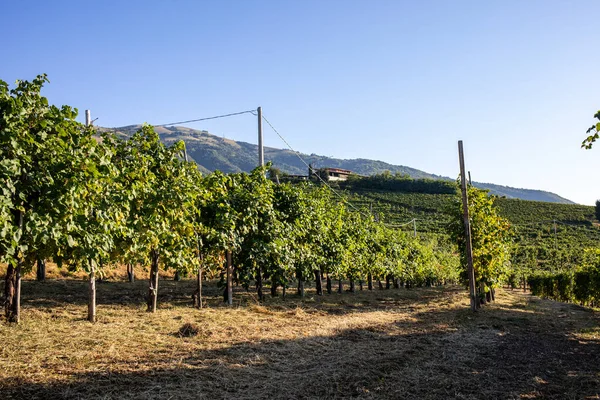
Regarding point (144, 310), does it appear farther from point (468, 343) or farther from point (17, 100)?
point (468, 343)

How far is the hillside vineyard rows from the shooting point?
345 inches

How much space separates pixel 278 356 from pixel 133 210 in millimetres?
6224

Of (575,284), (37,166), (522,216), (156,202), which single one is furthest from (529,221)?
(37,166)

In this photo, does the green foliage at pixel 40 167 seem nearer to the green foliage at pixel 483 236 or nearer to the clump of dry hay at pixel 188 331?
the clump of dry hay at pixel 188 331

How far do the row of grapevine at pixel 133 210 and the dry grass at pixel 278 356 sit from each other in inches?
68.0

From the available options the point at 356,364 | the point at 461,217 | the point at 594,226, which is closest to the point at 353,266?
the point at 461,217

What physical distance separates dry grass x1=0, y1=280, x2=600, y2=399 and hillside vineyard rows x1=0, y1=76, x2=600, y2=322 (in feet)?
5.71

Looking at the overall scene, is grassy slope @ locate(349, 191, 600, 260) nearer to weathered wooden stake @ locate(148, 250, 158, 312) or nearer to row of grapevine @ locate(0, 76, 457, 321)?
row of grapevine @ locate(0, 76, 457, 321)

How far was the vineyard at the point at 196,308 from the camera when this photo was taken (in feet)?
23.5

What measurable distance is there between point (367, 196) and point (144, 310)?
80.1 metres

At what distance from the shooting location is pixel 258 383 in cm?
703

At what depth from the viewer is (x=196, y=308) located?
14984 millimetres

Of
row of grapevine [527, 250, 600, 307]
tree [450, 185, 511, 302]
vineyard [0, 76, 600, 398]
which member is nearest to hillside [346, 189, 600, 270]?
row of grapevine [527, 250, 600, 307]

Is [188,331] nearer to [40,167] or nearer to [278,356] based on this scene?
[278,356]
